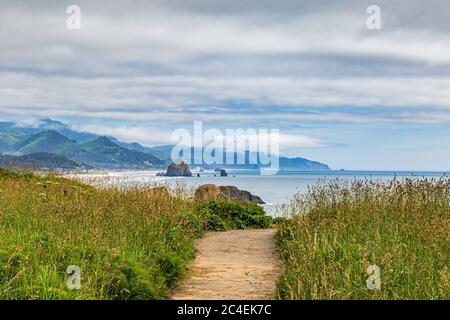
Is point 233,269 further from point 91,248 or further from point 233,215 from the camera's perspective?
point 233,215

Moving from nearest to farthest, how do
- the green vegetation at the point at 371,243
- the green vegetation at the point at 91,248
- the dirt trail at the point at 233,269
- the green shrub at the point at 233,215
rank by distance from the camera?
the green vegetation at the point at 91,248 → the green vegetation at the point at 371,243 → the dirt trail at the point at 233,269 → the green shrub at the point at 233,215

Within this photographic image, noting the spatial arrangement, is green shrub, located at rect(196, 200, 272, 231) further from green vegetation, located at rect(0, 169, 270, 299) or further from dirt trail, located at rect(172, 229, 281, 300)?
green vegetation, located at rect(0, 169, 270, 299)

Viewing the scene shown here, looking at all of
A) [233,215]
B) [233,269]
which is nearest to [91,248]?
[233,269]

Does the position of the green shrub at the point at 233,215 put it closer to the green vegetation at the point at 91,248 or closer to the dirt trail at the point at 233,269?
the dirt trail at the point at 233,269

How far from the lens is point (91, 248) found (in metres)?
9.59

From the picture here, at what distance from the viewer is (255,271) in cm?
1209

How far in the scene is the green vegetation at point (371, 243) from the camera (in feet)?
26.9

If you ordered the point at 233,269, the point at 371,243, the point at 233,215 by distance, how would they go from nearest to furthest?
the point at 371,243
the point at 233,269
the point at 233,215

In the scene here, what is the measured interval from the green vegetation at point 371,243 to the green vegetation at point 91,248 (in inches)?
92.0

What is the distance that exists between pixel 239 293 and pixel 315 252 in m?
1.50

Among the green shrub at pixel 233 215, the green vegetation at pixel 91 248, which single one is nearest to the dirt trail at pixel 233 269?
the green vegetation at pixel 91 248

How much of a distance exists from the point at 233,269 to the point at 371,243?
3179 mm

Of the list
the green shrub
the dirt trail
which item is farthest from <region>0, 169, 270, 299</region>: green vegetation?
the green shrub
